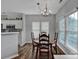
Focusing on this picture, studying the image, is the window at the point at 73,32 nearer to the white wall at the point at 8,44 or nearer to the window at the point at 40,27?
the white wall at the point at 8,44

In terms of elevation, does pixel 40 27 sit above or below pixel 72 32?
above

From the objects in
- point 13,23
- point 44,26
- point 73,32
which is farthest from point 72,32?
point 44,26

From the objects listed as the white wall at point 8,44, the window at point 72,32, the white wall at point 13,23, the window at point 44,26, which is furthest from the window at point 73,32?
the window at point 44,26

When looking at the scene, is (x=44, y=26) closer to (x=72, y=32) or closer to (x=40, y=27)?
(x=40, y=27)

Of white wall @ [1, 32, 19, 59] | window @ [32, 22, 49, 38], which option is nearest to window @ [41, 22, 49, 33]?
window @ [32, 22, 49, 38]

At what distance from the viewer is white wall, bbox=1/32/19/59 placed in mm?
4949

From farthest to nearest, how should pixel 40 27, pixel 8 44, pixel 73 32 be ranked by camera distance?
1. pixel 40 27
2. pixel 8 44
3. pixel 73 32

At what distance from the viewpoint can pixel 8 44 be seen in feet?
17.5

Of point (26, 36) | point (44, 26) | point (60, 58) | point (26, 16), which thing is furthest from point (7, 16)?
point (60, 58)

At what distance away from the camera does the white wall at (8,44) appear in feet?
16.2

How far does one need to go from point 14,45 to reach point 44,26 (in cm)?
601

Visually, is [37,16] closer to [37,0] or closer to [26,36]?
[26,36]

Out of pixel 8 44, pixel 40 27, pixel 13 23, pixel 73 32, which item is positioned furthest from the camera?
pixel 40 27

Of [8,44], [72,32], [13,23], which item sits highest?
[13,23]
